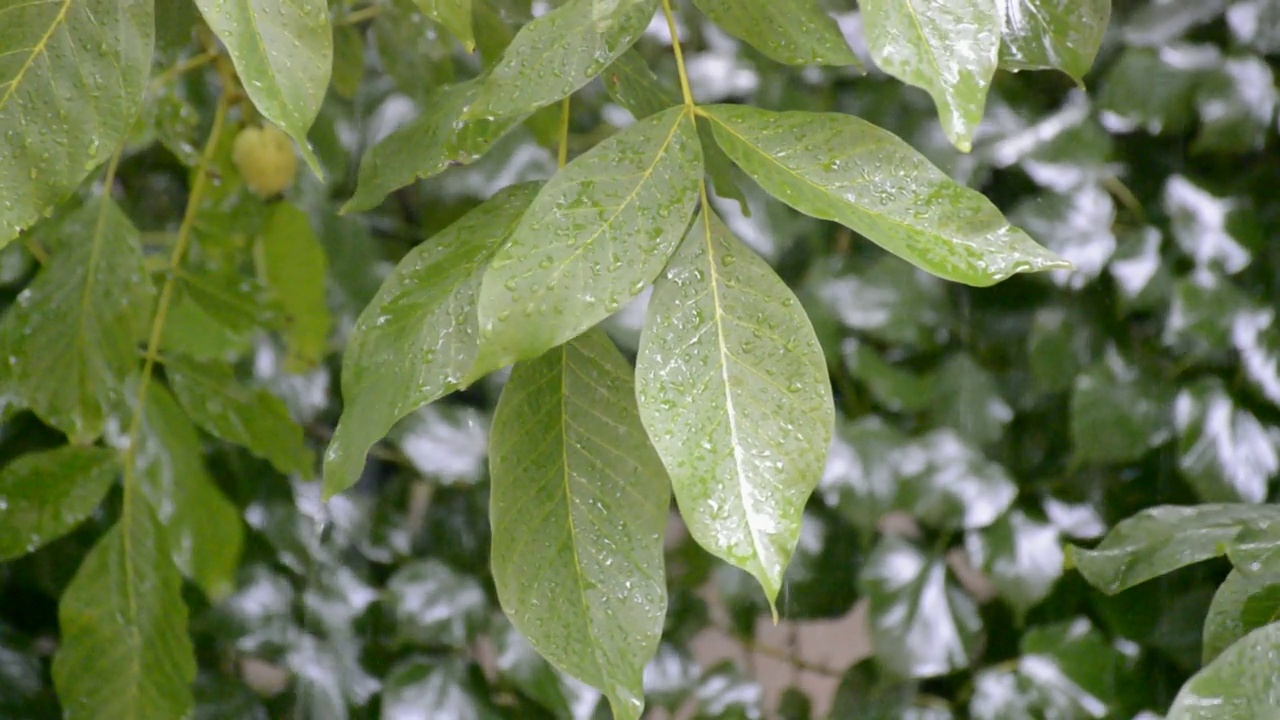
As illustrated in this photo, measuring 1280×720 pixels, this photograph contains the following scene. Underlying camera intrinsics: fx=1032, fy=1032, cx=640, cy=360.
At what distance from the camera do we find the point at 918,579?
0.62 m

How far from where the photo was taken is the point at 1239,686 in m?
0.22

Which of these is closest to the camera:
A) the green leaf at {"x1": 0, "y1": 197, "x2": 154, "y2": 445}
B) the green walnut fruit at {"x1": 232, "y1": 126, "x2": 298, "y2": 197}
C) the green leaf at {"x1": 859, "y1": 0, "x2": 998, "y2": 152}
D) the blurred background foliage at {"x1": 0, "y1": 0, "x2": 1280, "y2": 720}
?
the green leaf at {"x1": 859, "y1": 0, "x2": 998, "y2": 152}

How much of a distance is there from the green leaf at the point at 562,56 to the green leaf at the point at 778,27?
30 mm

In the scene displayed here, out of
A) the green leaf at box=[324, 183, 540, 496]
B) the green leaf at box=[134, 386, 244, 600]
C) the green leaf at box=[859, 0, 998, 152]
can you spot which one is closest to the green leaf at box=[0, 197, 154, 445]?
the green leaf at box=[134, 386, 244, 600]

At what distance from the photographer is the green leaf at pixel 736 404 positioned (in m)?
0.19

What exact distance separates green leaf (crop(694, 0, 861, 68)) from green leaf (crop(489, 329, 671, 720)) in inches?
3.6

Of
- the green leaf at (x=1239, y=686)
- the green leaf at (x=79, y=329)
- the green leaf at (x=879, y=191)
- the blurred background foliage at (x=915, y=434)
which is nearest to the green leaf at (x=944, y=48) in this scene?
the green leaf at (x=879, y=191)

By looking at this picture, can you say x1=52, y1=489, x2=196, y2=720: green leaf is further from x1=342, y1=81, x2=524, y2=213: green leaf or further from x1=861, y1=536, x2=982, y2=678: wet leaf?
x1=861, y1=536, x2=982, y2=678: wet leaf

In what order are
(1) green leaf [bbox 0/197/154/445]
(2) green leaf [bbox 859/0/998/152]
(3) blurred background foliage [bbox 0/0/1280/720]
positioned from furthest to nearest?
(3) blurred background foliage [bbox 0/0/1280/720]
(1) green leaf [bbox 0/197/154/445]
(2) green leaf [bbox 859/0/998/152]

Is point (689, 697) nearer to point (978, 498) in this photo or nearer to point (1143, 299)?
point (978, 498)

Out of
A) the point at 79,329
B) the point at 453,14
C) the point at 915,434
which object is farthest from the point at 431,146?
the point at 915,434

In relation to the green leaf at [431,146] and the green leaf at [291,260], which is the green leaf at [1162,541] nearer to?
the green leaf at [431,146]

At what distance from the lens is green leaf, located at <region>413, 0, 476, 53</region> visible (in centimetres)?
24

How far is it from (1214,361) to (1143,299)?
2.2 inches
